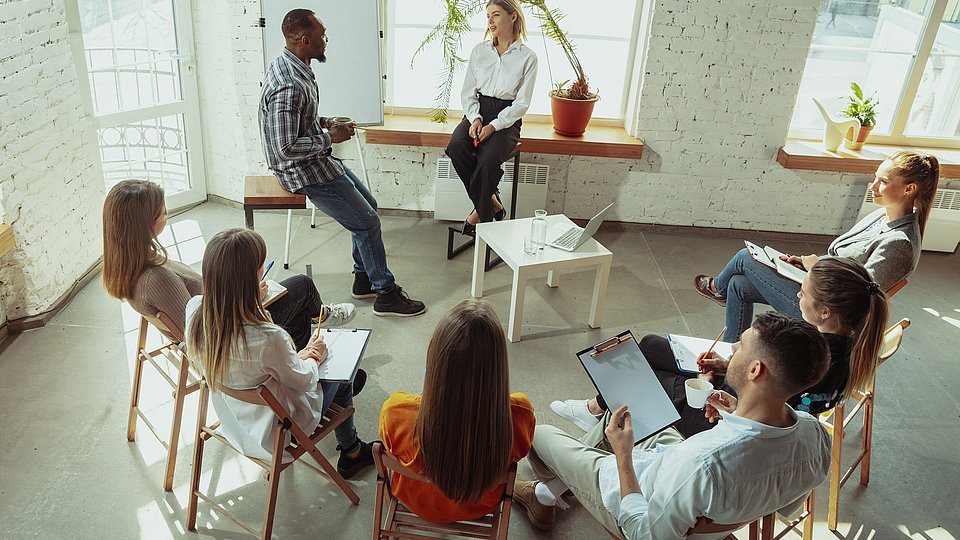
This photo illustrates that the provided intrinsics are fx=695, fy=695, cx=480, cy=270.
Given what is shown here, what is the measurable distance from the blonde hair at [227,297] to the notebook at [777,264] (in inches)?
97.1

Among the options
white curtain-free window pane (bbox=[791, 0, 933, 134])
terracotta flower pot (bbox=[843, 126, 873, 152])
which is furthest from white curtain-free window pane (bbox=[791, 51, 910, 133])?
terracotta flower pot (bbox=[843, 126, 873, 152])

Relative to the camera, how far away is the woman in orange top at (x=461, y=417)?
5.89 feet

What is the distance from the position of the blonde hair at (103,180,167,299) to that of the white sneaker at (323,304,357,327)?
1.19m

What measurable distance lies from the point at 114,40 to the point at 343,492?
319 centimetres

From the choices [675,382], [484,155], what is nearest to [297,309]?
[675,382]

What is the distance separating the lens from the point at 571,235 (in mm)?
3896

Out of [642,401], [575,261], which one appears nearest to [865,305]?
[642,401]

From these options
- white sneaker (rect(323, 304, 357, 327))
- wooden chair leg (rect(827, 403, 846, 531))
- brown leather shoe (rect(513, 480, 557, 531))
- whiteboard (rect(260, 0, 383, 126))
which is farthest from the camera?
whiteboard (rect(260, 0, 383, 126))

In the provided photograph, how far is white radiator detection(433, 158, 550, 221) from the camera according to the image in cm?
502

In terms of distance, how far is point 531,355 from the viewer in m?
3.67

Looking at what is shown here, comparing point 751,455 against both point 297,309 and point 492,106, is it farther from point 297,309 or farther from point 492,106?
point 492,106

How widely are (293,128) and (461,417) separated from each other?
2.21 m

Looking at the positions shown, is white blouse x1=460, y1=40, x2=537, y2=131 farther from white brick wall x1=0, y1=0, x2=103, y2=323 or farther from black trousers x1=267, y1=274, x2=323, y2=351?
white brick wall x1=0, y1=0, x2=103, y2=323

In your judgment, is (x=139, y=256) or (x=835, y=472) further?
(x=835, y=472)
